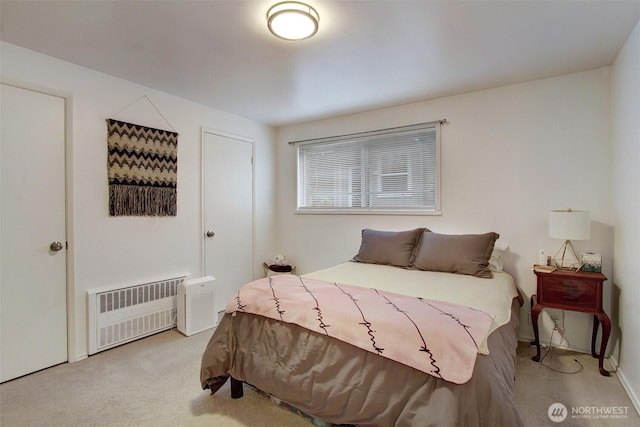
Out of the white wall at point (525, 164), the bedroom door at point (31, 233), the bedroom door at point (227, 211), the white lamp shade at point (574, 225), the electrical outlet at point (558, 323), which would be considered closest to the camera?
the bedroom door at point (31, 233)

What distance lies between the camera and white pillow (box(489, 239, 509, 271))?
2760 millimetres

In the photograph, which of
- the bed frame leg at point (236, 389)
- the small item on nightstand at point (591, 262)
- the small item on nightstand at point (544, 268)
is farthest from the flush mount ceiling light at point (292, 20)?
the small item on nightstand at point (591, 262)

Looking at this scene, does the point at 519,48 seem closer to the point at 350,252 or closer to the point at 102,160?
the point at 350,252

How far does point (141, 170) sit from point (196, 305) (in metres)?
1.38

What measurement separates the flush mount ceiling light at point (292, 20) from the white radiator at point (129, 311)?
245 centimetres

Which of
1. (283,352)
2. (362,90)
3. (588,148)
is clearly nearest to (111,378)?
(283,352)

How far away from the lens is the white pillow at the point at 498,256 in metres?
2.76

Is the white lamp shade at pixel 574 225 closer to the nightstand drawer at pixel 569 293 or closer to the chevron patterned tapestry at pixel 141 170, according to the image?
the nightstand drawer at pixel 569 293

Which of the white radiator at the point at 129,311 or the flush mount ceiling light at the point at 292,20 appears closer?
the flush mount ceiling light at the point at 292,20

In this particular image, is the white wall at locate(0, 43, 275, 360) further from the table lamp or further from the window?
the table lamp

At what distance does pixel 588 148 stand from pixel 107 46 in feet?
12.5

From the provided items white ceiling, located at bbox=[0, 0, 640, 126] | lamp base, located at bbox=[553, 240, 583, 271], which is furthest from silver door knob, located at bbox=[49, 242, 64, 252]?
lamp base, located at bbox=[553, 240, 583, 271]

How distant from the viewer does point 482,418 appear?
3.76 ft

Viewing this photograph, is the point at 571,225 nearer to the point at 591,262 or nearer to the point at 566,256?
the point at 591,262
